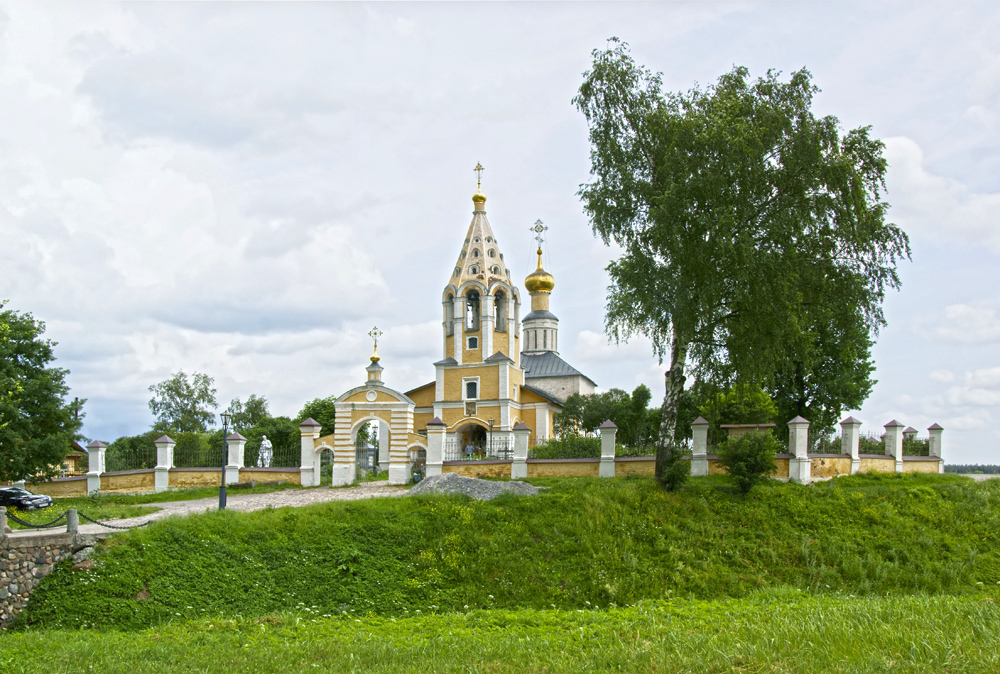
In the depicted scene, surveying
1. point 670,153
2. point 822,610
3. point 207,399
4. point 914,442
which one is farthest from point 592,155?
point 207,399

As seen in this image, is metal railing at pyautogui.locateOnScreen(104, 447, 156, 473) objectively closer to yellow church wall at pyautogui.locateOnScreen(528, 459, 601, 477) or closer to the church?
the church

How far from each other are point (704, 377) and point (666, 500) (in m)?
3.63

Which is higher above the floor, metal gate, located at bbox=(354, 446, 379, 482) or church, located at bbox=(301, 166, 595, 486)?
church, located at bbox=(301, 166, 595, 486)

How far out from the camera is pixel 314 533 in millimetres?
13227

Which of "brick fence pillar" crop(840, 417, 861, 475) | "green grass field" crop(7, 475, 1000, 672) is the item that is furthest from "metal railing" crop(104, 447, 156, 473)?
"brick fence pillar" crop(840, 417, 861, 475)

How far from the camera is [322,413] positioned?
4288 cm

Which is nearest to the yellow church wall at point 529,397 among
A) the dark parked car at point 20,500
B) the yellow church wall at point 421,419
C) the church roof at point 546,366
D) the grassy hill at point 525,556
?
the yellow church wall at point 421,419

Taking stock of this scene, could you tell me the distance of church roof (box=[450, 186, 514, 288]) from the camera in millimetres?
34594

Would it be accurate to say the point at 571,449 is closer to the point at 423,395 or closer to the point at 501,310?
the point at 501,310

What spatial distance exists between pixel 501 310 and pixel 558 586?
23.7 m

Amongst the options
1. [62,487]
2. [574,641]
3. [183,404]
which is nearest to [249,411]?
[183,404]

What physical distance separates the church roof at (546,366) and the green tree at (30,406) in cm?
2834

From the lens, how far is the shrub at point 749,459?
15.7 metres

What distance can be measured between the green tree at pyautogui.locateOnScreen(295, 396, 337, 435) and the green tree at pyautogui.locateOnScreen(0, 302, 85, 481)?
20217 mm
